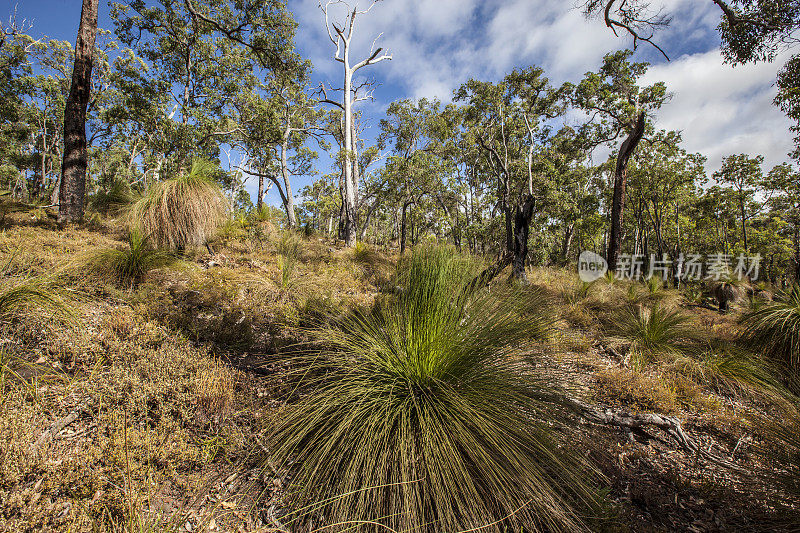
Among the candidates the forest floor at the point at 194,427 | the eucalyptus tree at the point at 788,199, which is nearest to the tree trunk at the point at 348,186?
the forest floor at the point at 194,427

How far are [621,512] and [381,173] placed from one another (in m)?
14.7

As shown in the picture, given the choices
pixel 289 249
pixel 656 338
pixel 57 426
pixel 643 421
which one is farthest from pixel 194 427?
pixel 656 338

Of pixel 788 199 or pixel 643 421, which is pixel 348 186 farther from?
pixel 788 199

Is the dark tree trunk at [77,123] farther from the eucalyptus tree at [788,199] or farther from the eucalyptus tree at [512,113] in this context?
the eucalyptus tree at [788,199]

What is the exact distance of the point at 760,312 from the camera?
14.8 ft

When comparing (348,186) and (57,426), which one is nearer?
(57,426)

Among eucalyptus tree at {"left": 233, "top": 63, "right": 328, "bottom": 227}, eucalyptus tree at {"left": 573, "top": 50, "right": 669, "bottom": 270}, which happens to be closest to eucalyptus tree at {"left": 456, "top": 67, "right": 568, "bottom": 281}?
eucalyptus tree at {"left": 573, "top": 50, "right": 669, "bottom": 270}

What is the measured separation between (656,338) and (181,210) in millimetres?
8349

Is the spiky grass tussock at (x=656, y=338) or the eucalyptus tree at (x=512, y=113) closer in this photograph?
the spiky grass tussock at (x=656, y=338)

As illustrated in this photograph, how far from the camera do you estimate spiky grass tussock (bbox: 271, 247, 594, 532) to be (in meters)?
1.46

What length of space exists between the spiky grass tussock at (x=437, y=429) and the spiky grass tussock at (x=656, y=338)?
10.7 ft

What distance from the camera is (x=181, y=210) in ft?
15.8

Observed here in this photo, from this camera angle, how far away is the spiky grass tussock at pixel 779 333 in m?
3.89

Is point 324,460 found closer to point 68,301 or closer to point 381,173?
point 68,301
